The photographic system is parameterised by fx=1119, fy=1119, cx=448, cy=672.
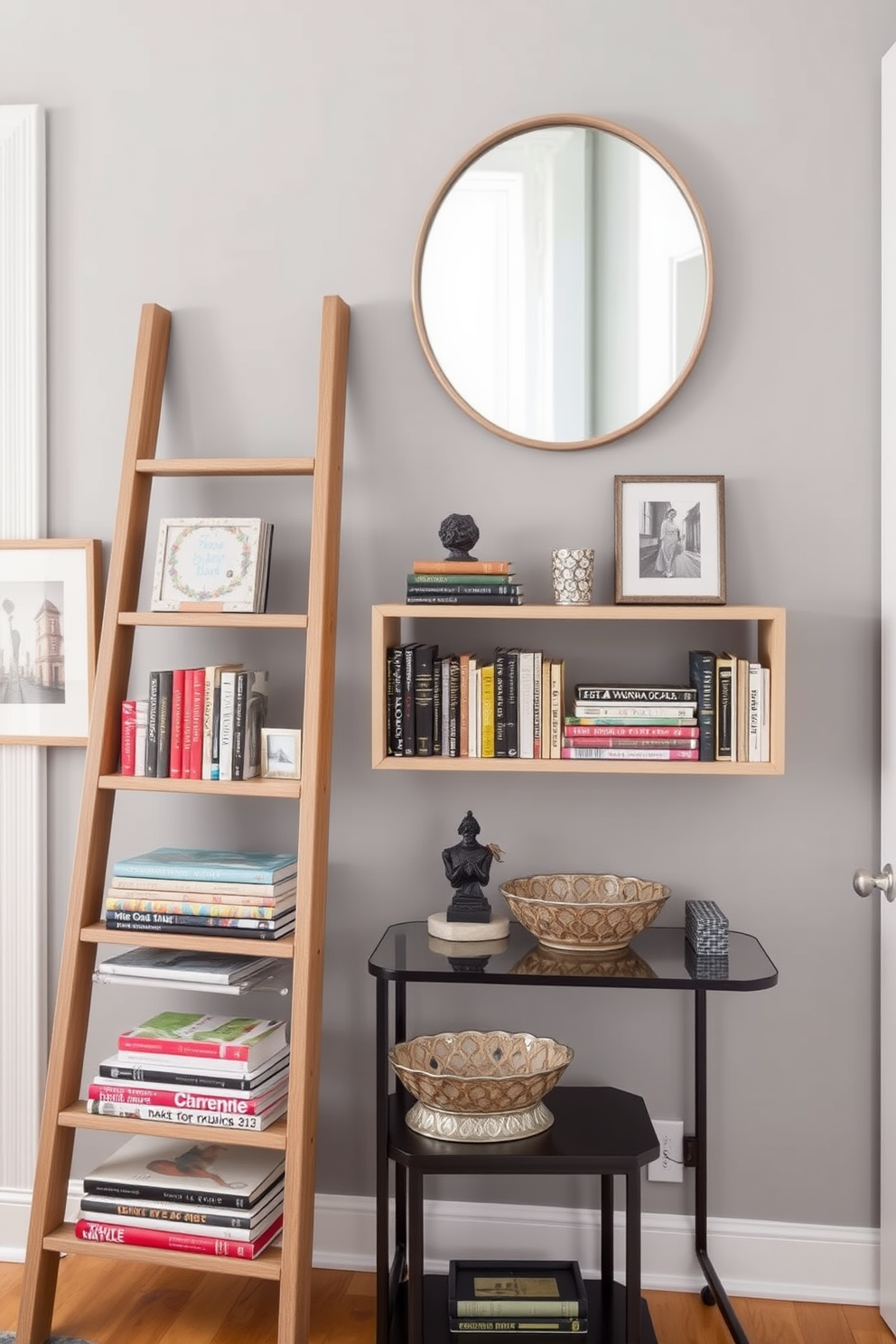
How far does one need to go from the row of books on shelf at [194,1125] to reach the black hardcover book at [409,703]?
0.59m

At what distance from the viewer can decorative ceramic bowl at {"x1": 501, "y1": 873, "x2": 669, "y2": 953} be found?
1914 millimetres

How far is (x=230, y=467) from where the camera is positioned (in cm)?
208

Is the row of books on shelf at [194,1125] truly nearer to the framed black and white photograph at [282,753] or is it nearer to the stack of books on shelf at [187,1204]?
the stack of books on shelf at [187,1204]

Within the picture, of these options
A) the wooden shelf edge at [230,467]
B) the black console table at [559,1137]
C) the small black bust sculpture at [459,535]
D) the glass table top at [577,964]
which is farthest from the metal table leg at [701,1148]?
the wooden shelf edge at [230,467]

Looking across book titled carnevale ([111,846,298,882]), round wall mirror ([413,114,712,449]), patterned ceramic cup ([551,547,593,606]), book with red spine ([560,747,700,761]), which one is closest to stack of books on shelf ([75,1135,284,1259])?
book titled carnevale ([111,846,298,882])

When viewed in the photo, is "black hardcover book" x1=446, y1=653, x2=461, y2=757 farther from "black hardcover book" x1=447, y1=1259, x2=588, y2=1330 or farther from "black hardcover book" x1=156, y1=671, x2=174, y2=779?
"black hardcover book" x1=447, y1=1259, x2=588, y2=1330

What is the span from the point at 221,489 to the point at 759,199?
1.19 meters

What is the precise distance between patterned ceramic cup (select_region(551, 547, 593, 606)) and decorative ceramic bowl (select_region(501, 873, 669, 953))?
0.54 metres

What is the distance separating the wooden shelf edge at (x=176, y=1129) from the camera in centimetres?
193

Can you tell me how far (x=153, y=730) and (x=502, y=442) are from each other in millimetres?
867

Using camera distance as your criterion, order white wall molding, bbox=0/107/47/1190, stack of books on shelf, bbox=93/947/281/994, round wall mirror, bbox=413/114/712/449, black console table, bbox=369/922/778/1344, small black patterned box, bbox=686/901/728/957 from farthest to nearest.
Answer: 1. white wall molding, bbox=0/107/47/1190
2. round wall mirror, bbox=413/114/712/449
3. stack of books on shelf, bbox=93/947/281/994
4. small black patterned box, bbox=686/901/728/957
5. black console table, bbox=369/922/778/1344

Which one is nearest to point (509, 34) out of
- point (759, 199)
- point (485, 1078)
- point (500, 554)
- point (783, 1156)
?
point (759, 199)

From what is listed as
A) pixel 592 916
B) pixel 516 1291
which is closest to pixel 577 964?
pixel 592 916

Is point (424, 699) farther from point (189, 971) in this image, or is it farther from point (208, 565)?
point (189, 971)
